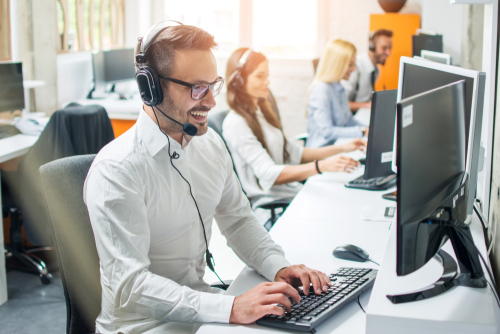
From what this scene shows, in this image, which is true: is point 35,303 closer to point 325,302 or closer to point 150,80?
point 150,80

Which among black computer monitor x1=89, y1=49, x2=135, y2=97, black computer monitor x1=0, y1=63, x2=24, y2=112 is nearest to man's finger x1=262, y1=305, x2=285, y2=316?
black computer monitor x1=0, y1=63, x2=24, y2=112

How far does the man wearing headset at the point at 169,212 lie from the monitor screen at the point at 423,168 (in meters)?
0.30

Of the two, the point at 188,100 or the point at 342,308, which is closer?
the point at 342,308

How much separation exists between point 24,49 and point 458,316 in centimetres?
386

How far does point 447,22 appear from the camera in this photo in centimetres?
436

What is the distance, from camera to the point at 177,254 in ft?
4.24

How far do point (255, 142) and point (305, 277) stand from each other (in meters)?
1.19

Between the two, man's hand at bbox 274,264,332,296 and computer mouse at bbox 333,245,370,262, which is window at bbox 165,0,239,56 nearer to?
computer mouse at bbox 333,245,370,262

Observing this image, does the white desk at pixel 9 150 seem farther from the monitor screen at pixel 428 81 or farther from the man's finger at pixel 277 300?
the monitor screen at pixel 428 81

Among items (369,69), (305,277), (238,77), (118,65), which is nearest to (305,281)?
(305,277)

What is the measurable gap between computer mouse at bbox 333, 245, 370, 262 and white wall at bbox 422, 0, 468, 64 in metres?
3.26

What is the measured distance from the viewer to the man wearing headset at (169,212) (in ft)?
3.54

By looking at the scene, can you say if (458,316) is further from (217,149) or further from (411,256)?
(217,149)

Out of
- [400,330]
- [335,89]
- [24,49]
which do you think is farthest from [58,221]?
[24,49]
